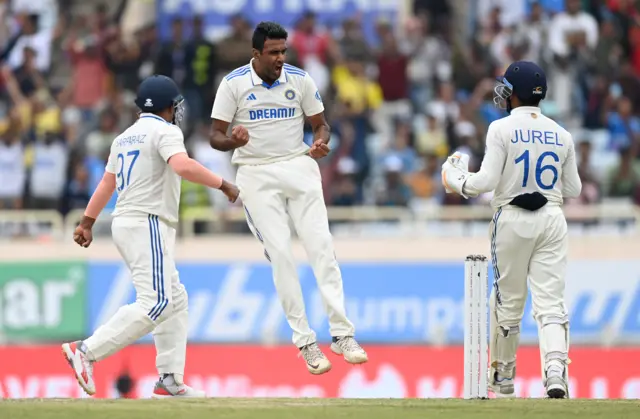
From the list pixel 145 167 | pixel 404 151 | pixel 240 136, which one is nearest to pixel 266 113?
pixel 240 136

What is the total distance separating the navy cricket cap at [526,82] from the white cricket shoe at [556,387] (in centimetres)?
201

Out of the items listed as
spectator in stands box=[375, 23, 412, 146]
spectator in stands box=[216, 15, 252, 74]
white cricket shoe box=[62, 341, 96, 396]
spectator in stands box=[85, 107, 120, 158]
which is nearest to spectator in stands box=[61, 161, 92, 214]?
spectator in stands box=[85, 107, 120, 158]

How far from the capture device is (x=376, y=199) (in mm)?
19641

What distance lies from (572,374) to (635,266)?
157 centimetres

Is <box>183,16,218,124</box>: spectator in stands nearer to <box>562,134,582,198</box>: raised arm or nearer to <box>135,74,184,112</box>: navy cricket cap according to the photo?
<box>135,74,184,112</box>: navy cricket cap

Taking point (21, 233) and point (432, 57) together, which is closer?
point (21, 233)

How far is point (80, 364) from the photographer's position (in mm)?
11258

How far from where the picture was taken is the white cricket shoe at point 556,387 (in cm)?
1107

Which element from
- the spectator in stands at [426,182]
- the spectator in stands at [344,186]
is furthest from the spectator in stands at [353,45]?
the spectator in stands at [426,182]

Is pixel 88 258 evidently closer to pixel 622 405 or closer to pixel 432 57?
pixel 432 57

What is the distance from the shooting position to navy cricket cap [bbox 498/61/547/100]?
1142 cm

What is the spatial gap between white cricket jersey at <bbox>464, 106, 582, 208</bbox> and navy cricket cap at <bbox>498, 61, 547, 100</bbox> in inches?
4.2

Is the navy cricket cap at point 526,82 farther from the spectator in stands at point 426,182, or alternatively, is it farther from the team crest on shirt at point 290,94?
the spectator in stands at point 426,182

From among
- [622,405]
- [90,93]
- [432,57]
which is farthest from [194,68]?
[622,405]
